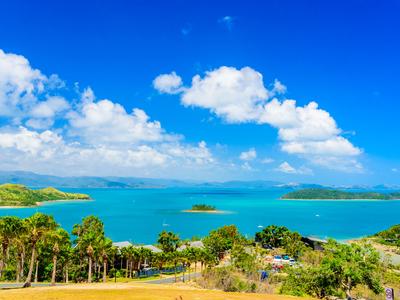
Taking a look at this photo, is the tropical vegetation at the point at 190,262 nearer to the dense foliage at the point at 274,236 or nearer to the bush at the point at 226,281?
the bush at the point at 226,281

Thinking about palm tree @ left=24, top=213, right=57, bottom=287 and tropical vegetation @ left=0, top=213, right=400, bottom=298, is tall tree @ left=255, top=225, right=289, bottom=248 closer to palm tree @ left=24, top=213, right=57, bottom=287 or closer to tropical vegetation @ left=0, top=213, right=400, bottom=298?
tropical vegetation @ left=0, top=213, right=400, bottom=298

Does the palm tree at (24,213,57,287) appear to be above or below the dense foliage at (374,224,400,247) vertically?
above

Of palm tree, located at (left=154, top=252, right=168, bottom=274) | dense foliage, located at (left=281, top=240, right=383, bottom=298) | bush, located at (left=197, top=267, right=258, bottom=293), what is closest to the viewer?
dense foliage, located at (left=281, top=240, right=383, bottom=298)

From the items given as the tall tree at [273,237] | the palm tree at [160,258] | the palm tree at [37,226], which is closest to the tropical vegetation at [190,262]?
the palm tree at [37,226]

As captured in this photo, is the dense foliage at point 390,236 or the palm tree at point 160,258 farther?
the dense foliage at point 390,236

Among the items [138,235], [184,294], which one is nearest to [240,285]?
[184,294]

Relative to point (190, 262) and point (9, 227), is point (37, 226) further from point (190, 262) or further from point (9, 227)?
point (190, 262)

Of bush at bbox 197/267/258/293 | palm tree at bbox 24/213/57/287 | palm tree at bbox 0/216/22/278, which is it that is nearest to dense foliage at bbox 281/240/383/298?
bush at bbox 197/267/258/293

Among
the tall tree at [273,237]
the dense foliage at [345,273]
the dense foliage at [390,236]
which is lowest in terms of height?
the dense foliage at [390,236]

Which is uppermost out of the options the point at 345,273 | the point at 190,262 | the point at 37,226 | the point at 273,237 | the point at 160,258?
the point at 37,226

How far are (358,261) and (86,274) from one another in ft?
145

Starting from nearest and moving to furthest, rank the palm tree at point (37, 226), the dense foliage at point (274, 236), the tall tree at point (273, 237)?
the palm tree at point (37, 226) → the dense foliage at point (274, 236) → the tall tree at point (273, 237)

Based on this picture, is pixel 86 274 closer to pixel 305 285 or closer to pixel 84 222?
pixel 84 222

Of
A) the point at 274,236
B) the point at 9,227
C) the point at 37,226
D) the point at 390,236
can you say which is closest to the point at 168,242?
the point at 274,236
